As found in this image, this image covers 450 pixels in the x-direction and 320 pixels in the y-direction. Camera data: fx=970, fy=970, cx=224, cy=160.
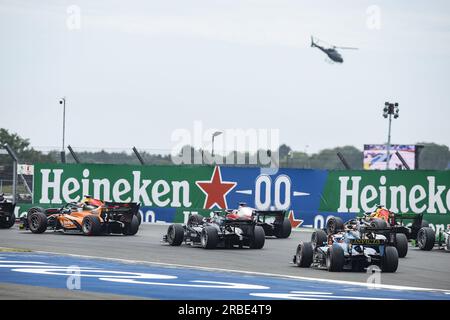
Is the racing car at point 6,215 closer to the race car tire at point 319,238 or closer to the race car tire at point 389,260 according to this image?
the race car tire at point 319,238

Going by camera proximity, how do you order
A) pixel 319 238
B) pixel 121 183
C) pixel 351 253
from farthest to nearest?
A: pixel 121 183 → pixel 319 238 → pixel 351 253

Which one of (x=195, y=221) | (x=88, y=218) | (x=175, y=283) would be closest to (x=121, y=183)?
(x=88, y=218)

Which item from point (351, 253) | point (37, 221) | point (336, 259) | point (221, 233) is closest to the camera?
point (336, 259)

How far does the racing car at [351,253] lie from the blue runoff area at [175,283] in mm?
1939

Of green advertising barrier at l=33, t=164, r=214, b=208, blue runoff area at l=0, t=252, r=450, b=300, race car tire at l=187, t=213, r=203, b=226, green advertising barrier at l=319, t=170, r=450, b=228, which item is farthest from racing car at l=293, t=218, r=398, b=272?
green advertising barrier at l=33, t=164, r=214, b=208

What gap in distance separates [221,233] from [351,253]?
6304 millimetres

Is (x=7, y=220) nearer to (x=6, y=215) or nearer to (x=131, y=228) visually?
(x=6, y=215)

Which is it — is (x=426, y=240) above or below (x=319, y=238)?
below

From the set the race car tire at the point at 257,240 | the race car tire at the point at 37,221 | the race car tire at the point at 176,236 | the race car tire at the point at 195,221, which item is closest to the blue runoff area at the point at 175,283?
the race car tire at the point at 176,236

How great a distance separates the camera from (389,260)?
19.1 meters

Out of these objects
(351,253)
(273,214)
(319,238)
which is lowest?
(351,253)

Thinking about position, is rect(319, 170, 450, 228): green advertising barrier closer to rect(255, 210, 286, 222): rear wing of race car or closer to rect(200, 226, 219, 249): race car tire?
rect(255, 210, 286, 222): rear wing of race car

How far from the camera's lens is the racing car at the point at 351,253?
62.7ft
